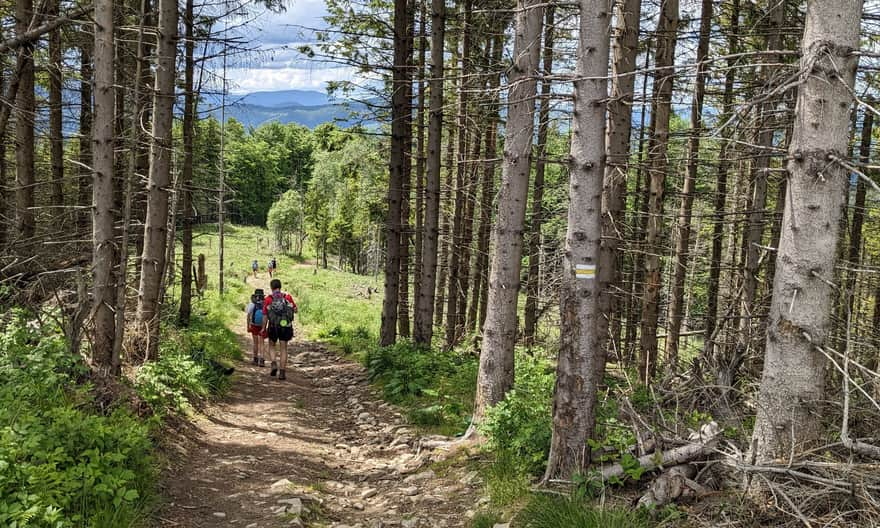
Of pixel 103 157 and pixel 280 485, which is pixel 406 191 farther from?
pixel 280 485

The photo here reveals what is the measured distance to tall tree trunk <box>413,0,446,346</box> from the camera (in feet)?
35.8

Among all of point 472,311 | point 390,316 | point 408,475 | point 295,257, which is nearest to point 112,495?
point 408,475

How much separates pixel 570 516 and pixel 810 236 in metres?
2.45

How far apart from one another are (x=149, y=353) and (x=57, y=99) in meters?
7.75

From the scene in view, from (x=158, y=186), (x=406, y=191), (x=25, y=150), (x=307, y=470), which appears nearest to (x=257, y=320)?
(x=158, y=186)

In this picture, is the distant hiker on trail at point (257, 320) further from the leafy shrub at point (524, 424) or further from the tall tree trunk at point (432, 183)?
the leafy shrub at point (524, 424)

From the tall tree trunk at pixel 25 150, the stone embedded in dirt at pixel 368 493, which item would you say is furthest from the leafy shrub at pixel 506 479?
the tall tree trunk at pixel 25 150

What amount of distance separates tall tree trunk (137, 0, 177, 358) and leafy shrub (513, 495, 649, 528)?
20.7 feet

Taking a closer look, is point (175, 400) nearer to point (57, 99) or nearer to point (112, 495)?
point (112, 495)

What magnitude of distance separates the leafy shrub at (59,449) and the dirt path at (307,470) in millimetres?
654

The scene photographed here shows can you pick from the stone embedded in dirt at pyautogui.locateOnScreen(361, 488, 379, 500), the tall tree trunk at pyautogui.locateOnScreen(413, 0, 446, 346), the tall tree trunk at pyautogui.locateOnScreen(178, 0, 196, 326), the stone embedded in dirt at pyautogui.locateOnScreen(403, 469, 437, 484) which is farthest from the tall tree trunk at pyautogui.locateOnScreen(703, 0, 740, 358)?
the tall tree trunk at pyautogui.locateOnScreen(178, 0, 196, 326)

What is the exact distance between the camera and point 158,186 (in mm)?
8781

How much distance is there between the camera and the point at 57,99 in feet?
41.8

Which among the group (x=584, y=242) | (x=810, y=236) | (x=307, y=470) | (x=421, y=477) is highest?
(x=810, y=236)
